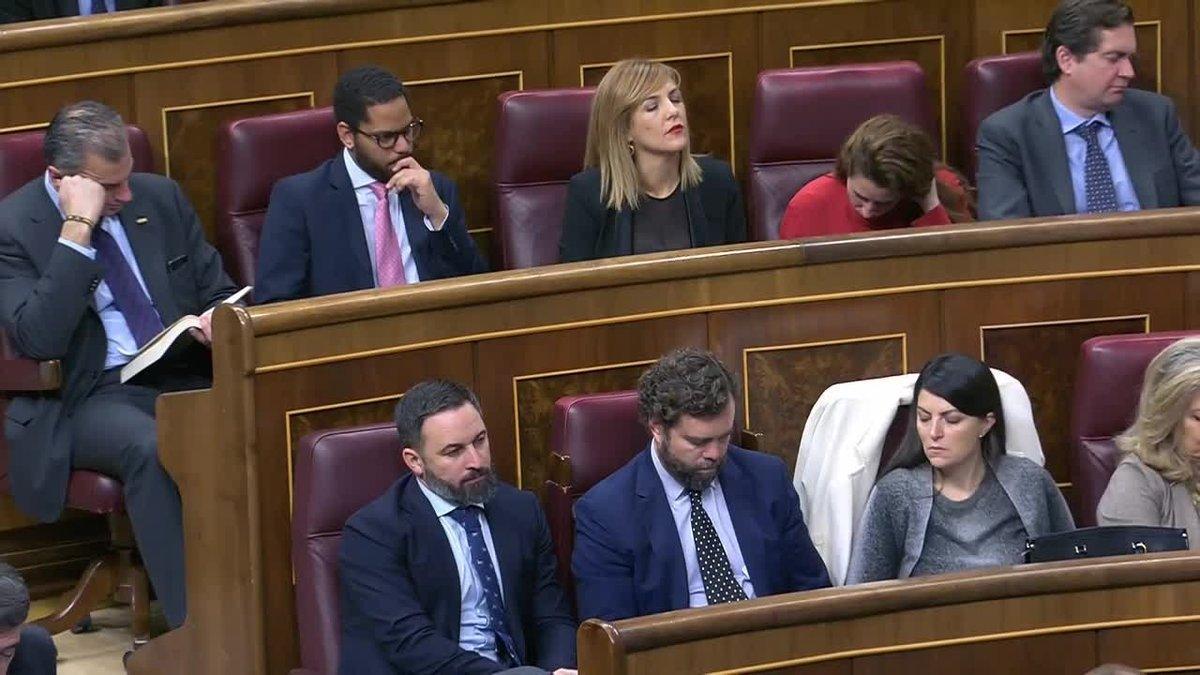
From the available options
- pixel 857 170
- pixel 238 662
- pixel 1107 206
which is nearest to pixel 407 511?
pixel 238 662

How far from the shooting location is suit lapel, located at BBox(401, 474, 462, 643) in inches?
66.1

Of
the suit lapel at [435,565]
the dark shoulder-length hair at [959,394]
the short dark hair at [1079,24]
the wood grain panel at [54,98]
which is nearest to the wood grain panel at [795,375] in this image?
the dark shoulder-length hair at [959,394]

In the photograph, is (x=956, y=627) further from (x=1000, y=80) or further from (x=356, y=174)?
(x=1000, y=80)

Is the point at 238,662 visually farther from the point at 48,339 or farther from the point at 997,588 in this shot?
the point at 997,588

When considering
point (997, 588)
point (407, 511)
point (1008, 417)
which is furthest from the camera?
point (1008, 417)

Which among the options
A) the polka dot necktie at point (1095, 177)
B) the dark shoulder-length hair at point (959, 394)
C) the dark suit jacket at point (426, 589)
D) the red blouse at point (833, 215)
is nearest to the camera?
the dark suit jacket at point (426, 589)

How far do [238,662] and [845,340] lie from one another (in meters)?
0.56

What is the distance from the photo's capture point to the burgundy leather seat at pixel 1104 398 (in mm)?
1856

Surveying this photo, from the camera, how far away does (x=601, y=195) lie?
81.0 inches

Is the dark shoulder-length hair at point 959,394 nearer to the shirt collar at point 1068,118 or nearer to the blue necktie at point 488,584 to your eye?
the blue necktie at point 488,584

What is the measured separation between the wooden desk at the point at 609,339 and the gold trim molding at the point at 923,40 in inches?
20.6

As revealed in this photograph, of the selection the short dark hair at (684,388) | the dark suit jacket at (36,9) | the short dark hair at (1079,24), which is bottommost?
the short dark hair at (684,388)

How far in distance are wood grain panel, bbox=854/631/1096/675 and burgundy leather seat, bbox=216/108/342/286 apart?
870 millimetres

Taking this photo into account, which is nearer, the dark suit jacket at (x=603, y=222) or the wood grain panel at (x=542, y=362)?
the wood grain panel at (x=542, y=362)
